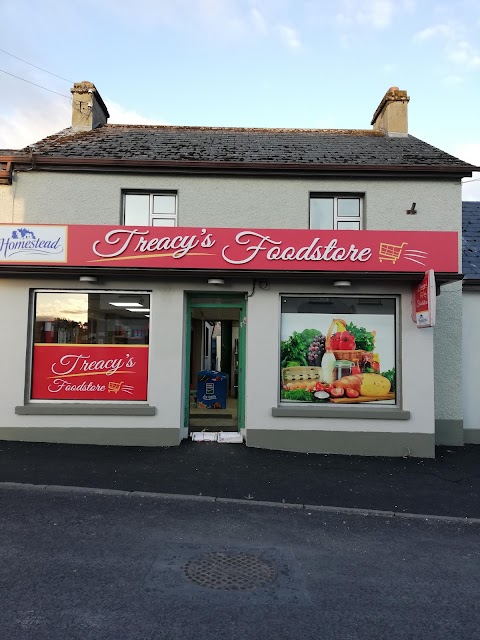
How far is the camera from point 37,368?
9078mm

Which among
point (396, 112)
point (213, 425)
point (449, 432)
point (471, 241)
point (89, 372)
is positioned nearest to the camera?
point (89, 372)

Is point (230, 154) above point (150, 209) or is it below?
above

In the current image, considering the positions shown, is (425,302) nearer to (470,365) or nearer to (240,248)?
(470,365)

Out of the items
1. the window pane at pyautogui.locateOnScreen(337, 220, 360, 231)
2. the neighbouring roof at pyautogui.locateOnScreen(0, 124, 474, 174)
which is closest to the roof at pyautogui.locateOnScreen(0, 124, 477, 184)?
the neighbouring roof at pyautogui.locateOnScreen(0, 124, 474, 174)

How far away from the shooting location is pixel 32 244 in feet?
28.2

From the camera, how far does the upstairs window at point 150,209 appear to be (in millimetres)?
9836

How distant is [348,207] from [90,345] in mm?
5973

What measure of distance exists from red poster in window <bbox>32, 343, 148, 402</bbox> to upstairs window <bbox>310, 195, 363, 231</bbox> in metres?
4.45

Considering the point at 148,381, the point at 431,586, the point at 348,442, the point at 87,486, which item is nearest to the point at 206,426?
the point at 148,381

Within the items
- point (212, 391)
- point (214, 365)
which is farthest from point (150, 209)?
point (214, 365)

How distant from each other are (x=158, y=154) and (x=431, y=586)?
29.7 ft

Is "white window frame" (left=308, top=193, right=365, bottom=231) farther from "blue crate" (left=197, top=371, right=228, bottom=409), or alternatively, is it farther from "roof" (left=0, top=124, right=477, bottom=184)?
"blue crate" (left=197, top=371, right=228, bottom=409)

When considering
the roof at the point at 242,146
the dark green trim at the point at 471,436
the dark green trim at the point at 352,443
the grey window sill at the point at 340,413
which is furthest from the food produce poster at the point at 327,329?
the roof at the point at 242,146

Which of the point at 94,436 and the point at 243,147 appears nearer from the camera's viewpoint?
the point at 94,436
